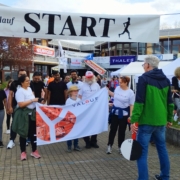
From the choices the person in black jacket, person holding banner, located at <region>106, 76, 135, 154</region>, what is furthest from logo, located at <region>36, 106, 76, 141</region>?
the person in black jacket

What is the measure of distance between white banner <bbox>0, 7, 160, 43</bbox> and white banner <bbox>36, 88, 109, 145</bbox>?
171 cm

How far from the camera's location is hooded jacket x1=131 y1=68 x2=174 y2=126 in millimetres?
4262

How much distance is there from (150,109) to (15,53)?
29.2 metres

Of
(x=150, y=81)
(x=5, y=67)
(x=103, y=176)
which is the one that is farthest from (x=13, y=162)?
(x=5, y=67)

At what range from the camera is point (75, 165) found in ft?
19.2

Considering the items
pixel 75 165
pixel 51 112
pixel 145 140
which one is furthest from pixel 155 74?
pixel 51 112

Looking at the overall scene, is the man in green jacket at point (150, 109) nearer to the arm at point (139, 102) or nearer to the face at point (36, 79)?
the arm at point (139, 102)

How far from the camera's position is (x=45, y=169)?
18.3 feet

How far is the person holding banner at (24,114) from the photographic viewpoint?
20.0 ft

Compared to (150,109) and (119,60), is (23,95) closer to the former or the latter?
(150,109)

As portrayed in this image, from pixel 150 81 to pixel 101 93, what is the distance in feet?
9.57

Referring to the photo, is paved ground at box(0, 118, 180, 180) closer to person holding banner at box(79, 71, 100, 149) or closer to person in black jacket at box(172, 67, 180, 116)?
person holding banner at box(79, 71, 100, 149)

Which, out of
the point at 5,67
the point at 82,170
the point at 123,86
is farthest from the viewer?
the point at 5,67

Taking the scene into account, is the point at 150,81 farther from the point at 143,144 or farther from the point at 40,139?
the point at 40,139
